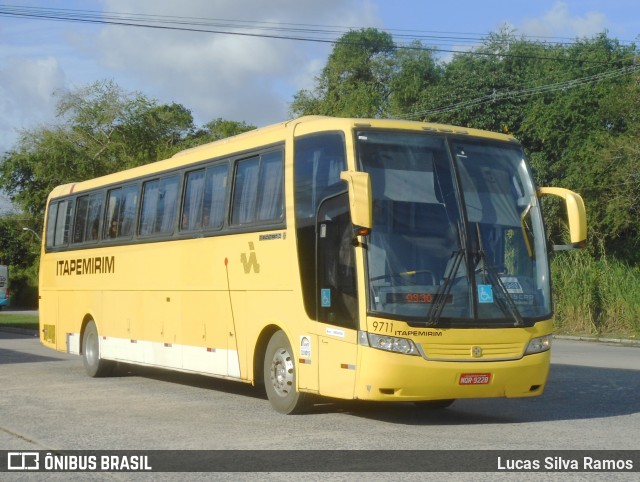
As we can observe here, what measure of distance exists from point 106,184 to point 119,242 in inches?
56.9

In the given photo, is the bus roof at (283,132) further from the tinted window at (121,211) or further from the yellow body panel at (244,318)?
the tinted window at (121,211)

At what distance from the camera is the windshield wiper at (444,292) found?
36.8 feet

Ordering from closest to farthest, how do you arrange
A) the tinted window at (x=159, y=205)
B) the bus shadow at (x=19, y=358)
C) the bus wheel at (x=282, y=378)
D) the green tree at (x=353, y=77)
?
the bus wheel at (x=282, y=378) < the tinted window at (x=159, y=205) < the bus shadow at (x=19, y=358) < the green tree at (x=353, y=77)

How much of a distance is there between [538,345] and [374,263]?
6.85ft

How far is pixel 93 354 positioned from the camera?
61.3 feet

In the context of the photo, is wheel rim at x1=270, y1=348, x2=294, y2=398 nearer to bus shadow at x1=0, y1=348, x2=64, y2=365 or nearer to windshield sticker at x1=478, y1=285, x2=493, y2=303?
windshield sticker at x1=478, y1=285, x2=493, y2=303

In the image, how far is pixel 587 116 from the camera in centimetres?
4706

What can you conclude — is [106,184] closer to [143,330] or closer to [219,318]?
[143,330]

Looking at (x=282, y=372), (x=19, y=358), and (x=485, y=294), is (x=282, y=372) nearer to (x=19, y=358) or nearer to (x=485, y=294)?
(x=485, y=294)

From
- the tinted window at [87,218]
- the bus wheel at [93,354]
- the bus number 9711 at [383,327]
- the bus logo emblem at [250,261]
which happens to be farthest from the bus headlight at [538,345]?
the tinted window at [87,218]

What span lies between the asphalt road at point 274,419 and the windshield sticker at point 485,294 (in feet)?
4.40

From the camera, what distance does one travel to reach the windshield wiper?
1123 cm

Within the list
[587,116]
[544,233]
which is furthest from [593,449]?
[587,116]

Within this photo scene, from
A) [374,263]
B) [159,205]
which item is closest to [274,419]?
[374,263]
